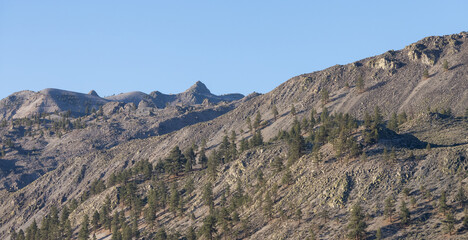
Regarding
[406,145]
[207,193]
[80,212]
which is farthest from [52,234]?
[406,145]

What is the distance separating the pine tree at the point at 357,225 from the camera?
9725 cm

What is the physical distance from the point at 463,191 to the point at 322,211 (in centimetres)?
2856

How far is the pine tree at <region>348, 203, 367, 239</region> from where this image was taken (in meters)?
97.2

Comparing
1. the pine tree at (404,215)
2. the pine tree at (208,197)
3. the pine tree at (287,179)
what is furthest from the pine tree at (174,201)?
the pine tree at (404,215)

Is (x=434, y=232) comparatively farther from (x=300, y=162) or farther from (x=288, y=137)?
(x=288, y=137)

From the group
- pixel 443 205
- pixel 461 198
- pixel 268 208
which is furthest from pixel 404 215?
pixel 268 208

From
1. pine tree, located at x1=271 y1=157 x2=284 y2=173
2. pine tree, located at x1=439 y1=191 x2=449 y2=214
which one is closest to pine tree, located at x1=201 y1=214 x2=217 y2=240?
pine tree, located at x1=271 y1=157 x2=284 y2=173

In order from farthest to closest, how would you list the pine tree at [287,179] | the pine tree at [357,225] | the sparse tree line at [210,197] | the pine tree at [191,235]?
the pine tree at [287,179] → the pine tree at [191,235] → the sparse tree line at [210,197] → the pine tree at [357,225]

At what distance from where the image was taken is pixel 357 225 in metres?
98.1

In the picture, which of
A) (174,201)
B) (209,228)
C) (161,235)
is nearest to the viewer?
(209,228)

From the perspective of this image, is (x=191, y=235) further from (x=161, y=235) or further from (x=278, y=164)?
(x=278, y=164)

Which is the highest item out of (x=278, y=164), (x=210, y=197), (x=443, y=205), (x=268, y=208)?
(x=278, y=164)

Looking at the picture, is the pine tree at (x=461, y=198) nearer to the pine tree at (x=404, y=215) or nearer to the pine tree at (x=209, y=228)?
the pine tree at (x=404, y=215)

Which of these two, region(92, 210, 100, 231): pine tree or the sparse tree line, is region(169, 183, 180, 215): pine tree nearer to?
the sparse tree line
